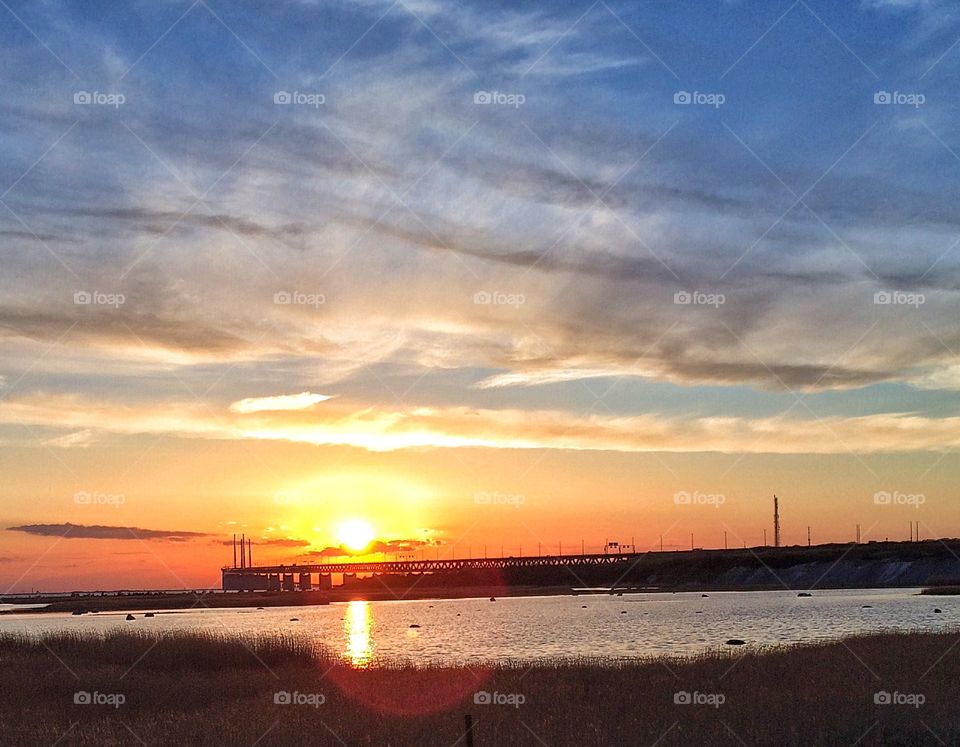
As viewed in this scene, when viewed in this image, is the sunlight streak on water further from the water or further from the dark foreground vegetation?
the dark foreground vegetation

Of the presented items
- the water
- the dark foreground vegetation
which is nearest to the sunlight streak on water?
the water

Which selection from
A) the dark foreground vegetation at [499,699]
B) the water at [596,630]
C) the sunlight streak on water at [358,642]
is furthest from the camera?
the water at [596,630]

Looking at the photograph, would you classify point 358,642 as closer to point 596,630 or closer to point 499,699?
point 596,630

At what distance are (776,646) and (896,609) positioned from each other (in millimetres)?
46836

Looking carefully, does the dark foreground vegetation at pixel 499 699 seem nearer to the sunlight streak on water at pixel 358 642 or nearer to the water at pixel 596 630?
the sunlight streak on water at pixel 358 642

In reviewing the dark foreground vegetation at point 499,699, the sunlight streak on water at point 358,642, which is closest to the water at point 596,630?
the sunlight streak on water at point 358,642

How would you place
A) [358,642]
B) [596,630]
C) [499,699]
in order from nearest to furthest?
[499,699], [358,642], [596,630]

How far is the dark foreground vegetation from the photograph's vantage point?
27219mm

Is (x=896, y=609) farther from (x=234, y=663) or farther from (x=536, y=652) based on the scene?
(x=234, y=663)

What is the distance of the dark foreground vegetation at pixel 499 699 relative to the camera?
2722 centimetres

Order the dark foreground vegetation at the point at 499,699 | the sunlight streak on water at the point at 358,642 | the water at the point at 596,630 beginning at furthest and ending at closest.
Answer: the water at the point at 596,630
the sunlight streak on water at the point at 358,642
the dark foreground vegetation at the point at 499,699

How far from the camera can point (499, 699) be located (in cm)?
3475

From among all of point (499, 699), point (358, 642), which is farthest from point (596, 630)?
point (499, 699)

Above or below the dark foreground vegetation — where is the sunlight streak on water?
below
